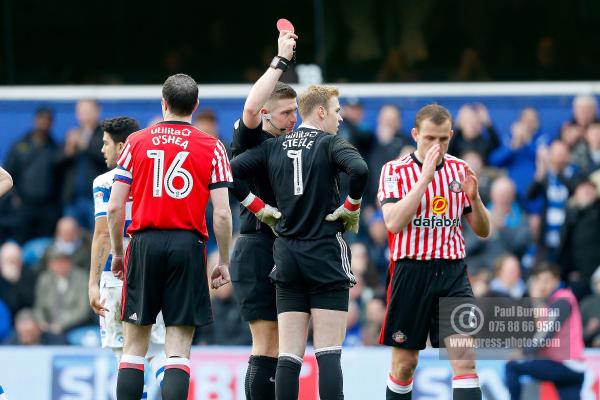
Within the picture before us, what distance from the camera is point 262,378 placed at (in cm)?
870

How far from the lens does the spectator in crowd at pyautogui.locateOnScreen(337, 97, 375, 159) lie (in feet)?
49.2

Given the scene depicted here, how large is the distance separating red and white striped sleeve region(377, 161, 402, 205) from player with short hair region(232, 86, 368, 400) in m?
0.30

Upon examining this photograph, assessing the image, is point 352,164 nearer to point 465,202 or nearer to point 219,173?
point 219,173

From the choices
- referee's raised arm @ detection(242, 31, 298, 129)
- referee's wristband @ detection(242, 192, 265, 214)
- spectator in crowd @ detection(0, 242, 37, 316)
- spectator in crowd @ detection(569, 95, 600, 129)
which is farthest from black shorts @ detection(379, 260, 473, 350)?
spectator in crowd @ detection(0, 242, 37, 316)

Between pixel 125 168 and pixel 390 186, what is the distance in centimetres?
176

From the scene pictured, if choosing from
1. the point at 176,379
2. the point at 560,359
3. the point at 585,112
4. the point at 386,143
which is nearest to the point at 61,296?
the point at 386,143

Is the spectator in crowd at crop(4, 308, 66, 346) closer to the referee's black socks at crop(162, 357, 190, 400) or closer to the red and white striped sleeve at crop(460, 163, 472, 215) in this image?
the referee's black socks at crop(162, 357, 190, 400)

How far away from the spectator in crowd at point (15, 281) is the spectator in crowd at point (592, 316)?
20.1 ft

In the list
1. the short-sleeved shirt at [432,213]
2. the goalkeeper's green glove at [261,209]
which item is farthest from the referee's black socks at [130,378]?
the short-sleeved shirt at [432,213]

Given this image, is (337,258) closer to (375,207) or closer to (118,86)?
(375,207)

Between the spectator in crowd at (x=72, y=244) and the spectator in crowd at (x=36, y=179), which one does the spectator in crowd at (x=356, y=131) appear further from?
the spectator in crowd at (x=36, y=179)

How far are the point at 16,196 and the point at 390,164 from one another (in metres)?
8.26

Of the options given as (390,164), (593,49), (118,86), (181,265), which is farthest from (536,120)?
(181,265)

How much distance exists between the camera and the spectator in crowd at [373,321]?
13.3 m
